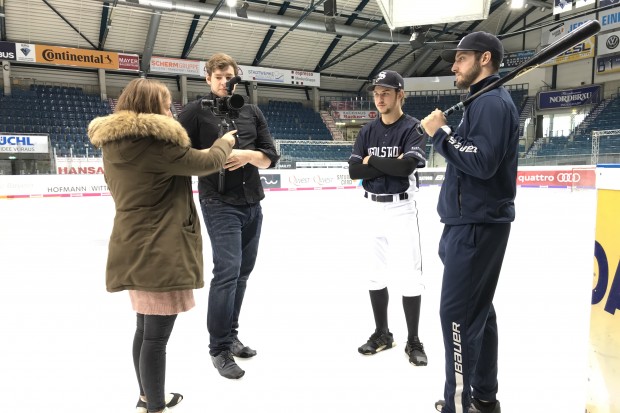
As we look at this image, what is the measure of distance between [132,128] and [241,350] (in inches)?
61.7

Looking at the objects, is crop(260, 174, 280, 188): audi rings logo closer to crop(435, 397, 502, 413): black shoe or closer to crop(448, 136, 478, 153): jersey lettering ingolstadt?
crop(435, 397, 502, 413): black shoe

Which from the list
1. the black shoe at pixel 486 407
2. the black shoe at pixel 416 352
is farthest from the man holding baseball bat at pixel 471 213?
the black shoe at pixel 416 352

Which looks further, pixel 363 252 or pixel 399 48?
pixel 399 48

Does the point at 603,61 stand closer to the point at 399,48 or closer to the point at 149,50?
the point at 399,48

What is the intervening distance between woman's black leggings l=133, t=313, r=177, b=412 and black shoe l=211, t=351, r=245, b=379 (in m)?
0.46

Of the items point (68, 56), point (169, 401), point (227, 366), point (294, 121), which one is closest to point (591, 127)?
point (294, 121)

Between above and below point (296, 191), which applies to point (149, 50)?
above

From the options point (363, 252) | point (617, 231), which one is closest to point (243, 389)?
point (617, 231)

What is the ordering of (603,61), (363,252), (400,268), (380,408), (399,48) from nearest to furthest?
(380,408)
(400,268)
(363,252)
(603,61)
(399,48)

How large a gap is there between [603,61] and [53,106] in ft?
86.4

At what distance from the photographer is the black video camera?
2.09m

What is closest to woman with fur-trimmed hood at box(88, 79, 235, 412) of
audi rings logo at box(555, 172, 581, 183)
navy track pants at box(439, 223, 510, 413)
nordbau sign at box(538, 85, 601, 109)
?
navy track pants at box(439, 223, 510, 413)

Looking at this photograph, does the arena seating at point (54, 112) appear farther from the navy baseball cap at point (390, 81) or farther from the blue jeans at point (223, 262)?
the navy baseball cap at point (390, 81)

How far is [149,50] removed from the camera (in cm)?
1800
